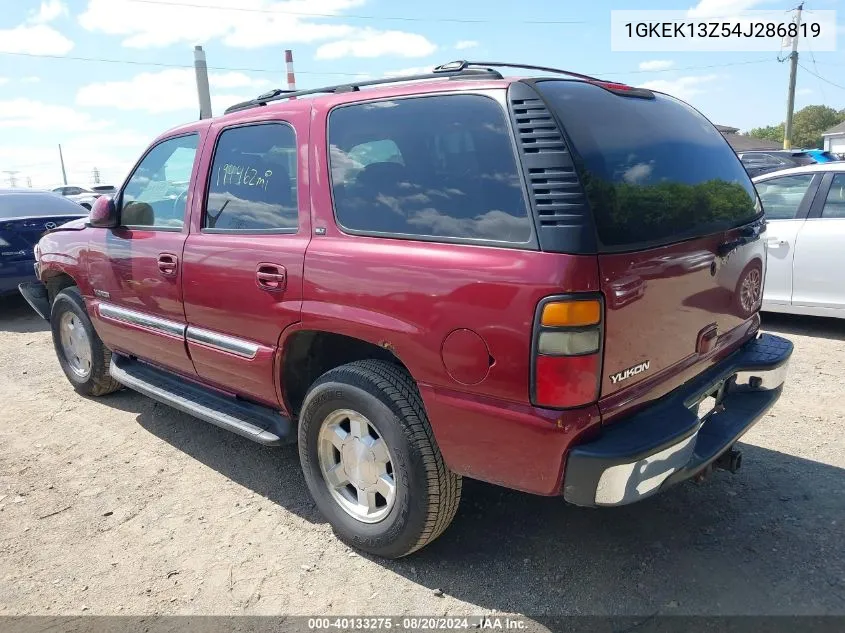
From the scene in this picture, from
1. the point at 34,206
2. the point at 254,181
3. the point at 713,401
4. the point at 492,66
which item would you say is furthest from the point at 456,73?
the point at 34,206

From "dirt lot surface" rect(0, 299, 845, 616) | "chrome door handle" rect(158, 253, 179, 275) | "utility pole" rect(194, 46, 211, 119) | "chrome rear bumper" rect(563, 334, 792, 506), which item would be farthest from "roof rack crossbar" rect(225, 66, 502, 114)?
"utility pole" rect(194, 46, 211, 119)

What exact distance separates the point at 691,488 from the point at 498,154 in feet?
6.82

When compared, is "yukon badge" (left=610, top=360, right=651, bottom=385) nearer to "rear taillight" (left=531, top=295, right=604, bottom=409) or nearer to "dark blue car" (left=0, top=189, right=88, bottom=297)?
"rear taillight" (left=531, top=295, right=604, bottom=409)

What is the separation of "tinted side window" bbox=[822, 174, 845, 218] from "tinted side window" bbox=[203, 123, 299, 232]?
195 inches

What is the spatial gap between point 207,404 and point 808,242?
519cm

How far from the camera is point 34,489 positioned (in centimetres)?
350

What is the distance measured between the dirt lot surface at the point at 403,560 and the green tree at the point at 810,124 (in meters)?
71.6

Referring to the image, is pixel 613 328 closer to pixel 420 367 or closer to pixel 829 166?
pixel 420 367

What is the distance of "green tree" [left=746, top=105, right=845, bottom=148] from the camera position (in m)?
64.3

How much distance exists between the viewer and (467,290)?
215cm

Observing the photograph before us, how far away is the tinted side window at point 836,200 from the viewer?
5535 millimetres

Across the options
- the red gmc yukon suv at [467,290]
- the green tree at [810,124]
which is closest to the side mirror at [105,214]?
the red gmc yukon suv at [467,290]

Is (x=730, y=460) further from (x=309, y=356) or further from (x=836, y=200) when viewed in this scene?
(x=836, y=200)

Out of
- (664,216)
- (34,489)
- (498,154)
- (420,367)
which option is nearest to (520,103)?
(498,154)
